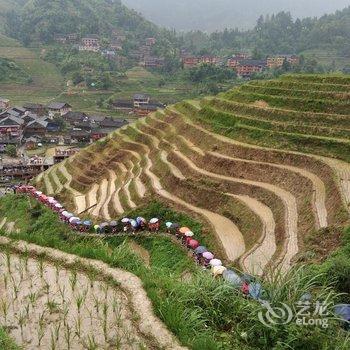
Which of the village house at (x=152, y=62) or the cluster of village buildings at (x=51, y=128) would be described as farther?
the village house at (x=152, y=62)

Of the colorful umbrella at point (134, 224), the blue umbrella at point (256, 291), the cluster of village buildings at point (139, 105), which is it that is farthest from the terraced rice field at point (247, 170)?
the cluster of village buildings at point (139, 105)

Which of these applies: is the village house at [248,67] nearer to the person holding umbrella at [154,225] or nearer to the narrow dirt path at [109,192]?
the narrow dirt path at [109,192]

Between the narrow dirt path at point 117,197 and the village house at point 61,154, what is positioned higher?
the narrow dirt path at point 117,197

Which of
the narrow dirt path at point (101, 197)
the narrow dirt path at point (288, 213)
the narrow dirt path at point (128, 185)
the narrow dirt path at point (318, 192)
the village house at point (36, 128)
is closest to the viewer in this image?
the narrow dirt path at point (288, 213)

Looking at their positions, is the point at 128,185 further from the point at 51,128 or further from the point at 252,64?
the point at 252,64

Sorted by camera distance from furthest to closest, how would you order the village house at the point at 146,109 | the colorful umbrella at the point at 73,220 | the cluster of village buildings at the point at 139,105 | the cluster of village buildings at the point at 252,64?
the cluster of village buildings at the point at 252,64 < the cluster of village buildings at the point at 139,105 < the village house at the point at 146,109 < the colorful umbrella at the point at 73,220

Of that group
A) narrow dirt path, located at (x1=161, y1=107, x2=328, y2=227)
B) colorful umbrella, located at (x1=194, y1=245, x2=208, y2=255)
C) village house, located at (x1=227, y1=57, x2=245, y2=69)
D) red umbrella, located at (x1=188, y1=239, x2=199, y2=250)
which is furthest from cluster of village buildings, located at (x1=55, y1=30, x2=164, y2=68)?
colorful umbrella, located at (x1=194, y1=245, x2=208, y2=255)

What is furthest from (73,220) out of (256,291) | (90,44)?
(90,44)
